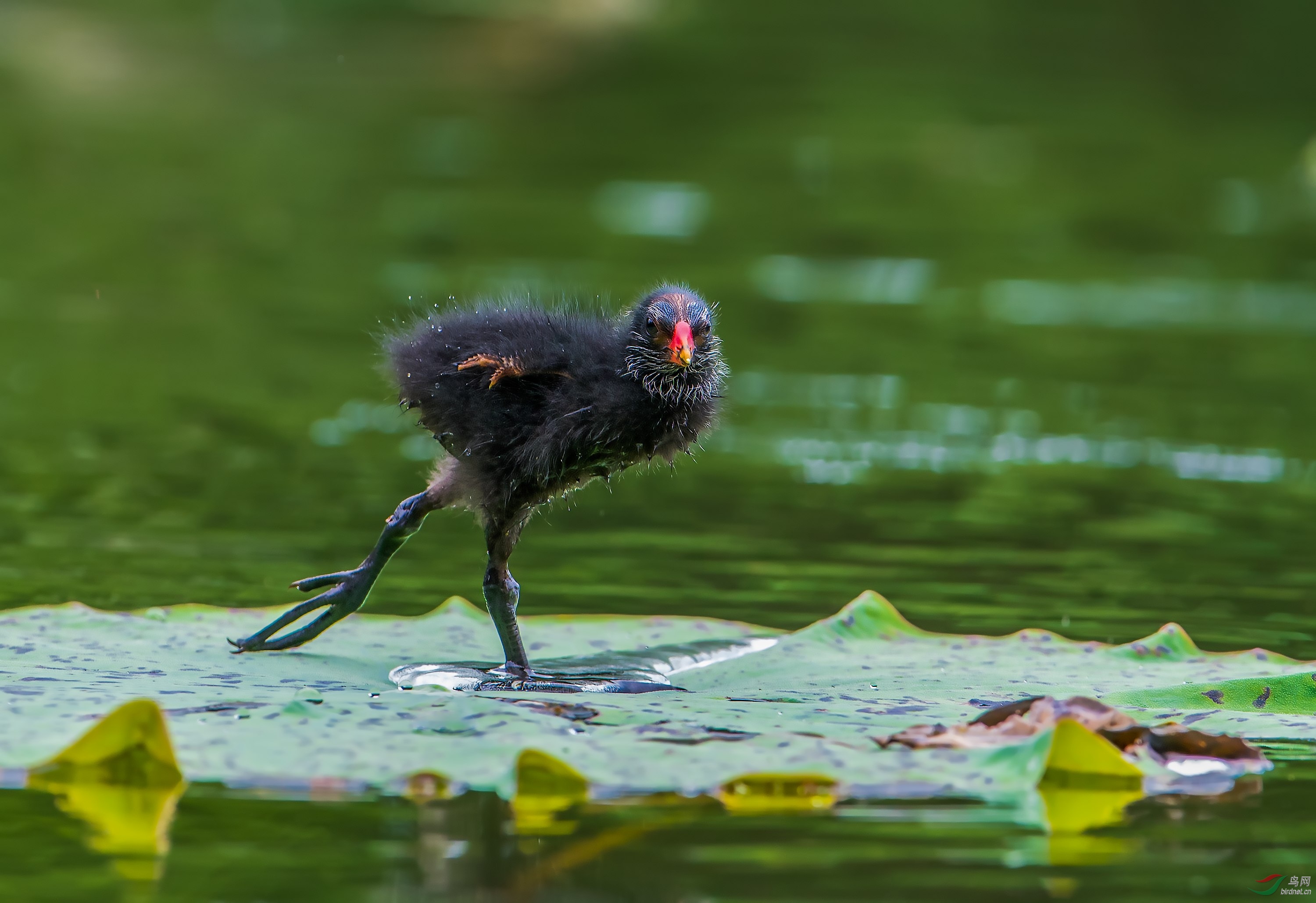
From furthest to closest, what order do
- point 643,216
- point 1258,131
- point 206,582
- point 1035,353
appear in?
1. point 1258,131
2. point 643,216
3. point 1035,353
4. point 206,582

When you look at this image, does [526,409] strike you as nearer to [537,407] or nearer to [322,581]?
[537,407]

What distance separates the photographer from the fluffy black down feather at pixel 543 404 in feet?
20.4

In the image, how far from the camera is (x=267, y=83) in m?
29.3

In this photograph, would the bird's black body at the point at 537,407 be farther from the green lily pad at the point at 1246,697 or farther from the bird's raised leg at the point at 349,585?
the green lily pad at the point at 1246,697

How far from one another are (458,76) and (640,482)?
2136 centimetres

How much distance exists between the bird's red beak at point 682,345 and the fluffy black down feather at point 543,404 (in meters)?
0.15

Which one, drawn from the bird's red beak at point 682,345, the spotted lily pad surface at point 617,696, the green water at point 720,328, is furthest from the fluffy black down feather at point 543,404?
the green water at point 720,328

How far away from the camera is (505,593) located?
641cm

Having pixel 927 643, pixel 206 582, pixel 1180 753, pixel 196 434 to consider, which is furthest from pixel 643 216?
pixel 1180 753

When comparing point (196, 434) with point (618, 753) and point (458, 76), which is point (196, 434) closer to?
point (618, 753)

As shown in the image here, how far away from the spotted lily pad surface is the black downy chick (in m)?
0.26

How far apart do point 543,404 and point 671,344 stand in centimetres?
46

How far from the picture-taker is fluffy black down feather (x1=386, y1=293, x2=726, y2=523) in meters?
6.20

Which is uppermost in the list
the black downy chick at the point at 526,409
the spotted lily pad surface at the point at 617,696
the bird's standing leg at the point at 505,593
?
the black downy chick at the point at 526,409
